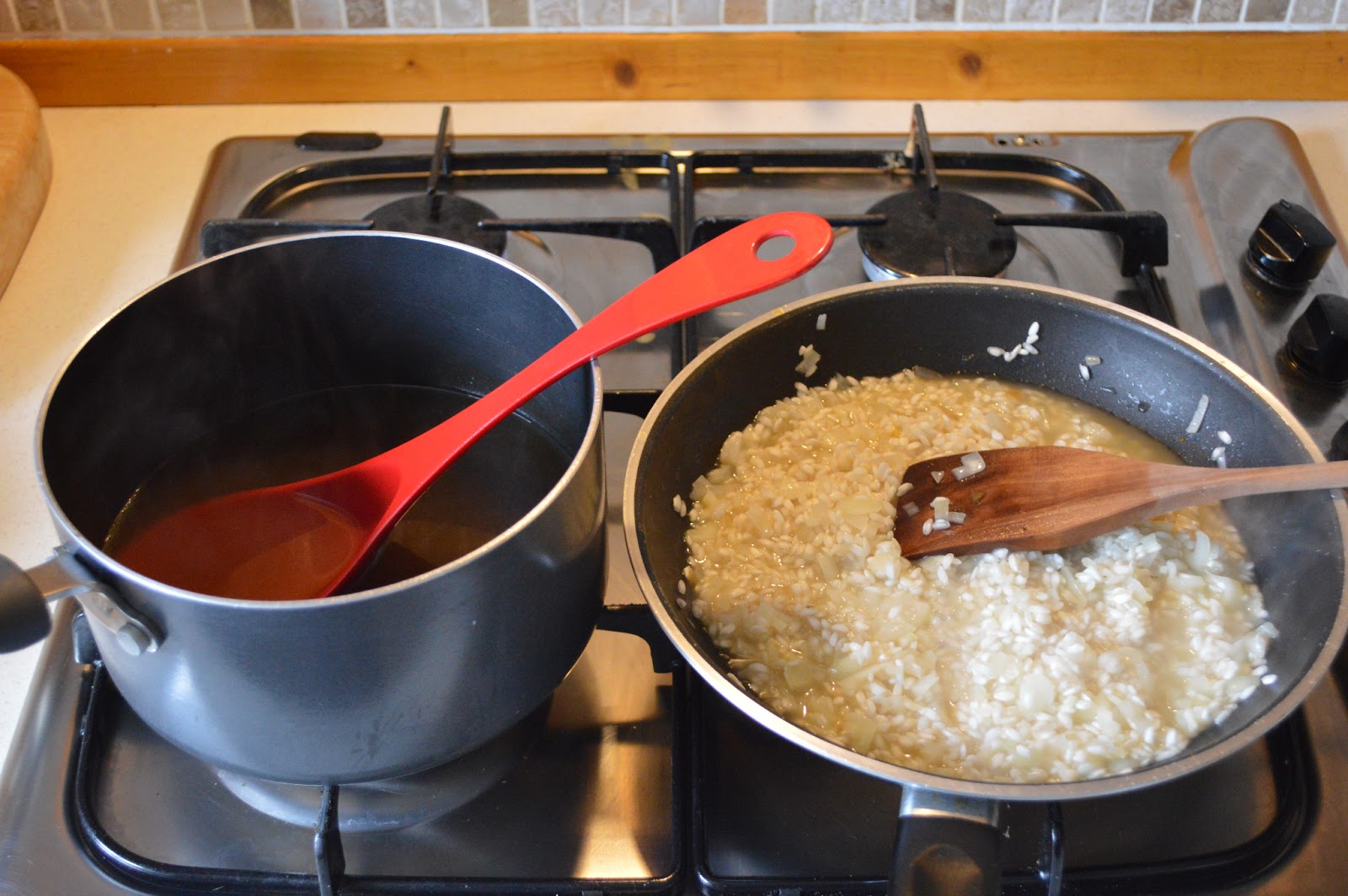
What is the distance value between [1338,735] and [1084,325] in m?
0.39

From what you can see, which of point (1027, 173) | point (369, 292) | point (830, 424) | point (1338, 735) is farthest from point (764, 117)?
point (1338, 735)

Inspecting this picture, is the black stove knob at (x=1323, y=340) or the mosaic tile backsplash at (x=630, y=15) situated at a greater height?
the mosaic tile backsplash at (x=630, y=15)

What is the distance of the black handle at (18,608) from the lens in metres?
0.54

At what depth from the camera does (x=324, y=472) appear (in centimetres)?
89

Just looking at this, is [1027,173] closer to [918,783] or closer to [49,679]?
[918,783]

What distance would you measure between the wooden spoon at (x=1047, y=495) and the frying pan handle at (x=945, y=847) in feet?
0.93

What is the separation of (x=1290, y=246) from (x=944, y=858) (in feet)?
2.63

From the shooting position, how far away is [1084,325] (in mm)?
1015

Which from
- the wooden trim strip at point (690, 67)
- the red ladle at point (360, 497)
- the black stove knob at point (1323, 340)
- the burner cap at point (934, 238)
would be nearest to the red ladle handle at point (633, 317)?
the red ladle at point (360, 497)

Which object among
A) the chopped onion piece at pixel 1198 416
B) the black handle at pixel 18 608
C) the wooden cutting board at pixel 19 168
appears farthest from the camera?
the wooden cutting board at pixel 19 168

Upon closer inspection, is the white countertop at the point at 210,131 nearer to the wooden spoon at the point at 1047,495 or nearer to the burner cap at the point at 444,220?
the burner cap at the point at 444,220

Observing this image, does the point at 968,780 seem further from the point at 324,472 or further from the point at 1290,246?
the point at 1290,246

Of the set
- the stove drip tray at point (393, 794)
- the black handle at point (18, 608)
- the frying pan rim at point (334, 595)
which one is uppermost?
the black handle at point (18, 608)

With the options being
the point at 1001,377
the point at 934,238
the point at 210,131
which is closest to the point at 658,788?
the point at 1001,377
